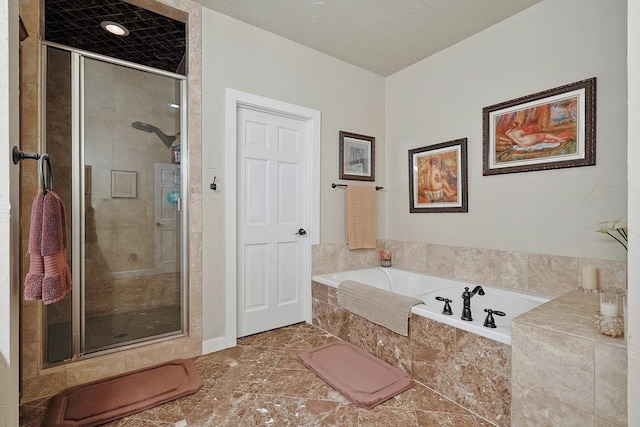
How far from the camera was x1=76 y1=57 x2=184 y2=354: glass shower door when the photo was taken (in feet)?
6.84

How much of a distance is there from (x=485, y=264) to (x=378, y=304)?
110cm

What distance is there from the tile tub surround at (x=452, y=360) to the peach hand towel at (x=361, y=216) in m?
1.02

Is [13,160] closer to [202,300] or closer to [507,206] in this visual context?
[202,300]

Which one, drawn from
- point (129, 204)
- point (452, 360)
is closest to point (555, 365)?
point (452, 360)

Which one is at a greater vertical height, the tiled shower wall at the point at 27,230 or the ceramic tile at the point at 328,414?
the tiled shower wall at the point at 27,230

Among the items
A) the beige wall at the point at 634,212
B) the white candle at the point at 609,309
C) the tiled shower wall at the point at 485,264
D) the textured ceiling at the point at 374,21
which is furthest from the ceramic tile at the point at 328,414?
A: the textured ceiling at the point at 374,21

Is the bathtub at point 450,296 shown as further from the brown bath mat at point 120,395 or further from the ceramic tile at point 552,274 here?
the brown bath mat at point 120,395

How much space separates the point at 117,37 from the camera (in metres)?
2.64

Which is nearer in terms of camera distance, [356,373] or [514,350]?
[514,350]

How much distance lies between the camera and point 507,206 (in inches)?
96.4

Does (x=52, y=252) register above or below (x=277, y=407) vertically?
above

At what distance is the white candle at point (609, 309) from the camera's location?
1285mm

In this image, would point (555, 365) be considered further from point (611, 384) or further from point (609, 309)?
point (609, 309)

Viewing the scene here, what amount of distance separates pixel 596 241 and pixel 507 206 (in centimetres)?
60
